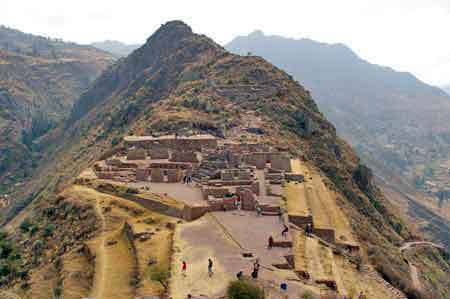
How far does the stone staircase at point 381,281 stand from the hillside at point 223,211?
0.76ft

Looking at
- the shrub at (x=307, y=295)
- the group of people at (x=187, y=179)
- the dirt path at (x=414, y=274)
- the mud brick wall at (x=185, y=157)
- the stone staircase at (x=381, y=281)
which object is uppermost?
the mud brick wall at (x=185, y=157)

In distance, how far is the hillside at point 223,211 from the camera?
2725 cm

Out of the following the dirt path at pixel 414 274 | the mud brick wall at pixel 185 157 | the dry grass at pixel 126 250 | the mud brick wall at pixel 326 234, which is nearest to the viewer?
the dry grass at pixel 126 250

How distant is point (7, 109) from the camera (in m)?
157

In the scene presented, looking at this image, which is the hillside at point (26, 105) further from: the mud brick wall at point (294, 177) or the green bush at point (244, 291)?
the green bush at point (244, 291)

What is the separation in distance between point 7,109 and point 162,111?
9728cm

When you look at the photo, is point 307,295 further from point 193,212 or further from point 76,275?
point 76,275

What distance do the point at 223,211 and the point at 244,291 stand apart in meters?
14.8

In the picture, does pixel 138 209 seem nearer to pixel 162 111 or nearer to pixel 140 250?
pixel 140 250

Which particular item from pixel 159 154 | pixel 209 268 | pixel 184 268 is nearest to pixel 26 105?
pixel 159 154

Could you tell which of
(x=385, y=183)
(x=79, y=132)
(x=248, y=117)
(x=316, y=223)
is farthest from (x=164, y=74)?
(x=385, y=183)

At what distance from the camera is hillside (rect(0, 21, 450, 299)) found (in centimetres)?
2725

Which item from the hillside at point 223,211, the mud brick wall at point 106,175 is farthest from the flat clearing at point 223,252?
the mud brick wall at point 106,175

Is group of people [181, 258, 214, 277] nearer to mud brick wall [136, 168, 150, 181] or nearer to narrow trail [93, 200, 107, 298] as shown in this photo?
narrow trail [93, 200, 107, 298]
